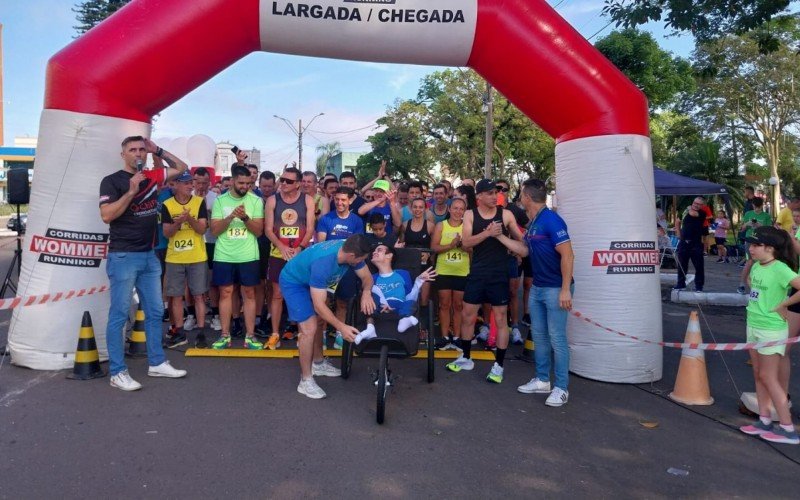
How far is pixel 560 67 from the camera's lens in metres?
5.71

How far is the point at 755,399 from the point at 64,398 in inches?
228

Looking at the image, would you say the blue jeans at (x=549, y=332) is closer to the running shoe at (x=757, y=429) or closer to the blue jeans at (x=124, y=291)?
the running shoe at (x=757, y=429)

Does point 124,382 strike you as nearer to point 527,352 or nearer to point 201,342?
point 201,342

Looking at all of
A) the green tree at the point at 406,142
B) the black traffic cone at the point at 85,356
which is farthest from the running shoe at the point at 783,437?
the green tree at the point at 406,142

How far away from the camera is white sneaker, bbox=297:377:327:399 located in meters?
5.14

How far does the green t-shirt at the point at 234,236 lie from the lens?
6.62 m

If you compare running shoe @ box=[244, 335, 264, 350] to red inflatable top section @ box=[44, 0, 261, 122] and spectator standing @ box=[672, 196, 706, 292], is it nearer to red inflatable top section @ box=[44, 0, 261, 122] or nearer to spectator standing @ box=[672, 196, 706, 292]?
red inflatable top section @ box=[44, 0, 261, 122]

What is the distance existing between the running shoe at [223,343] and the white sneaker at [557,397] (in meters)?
3.56

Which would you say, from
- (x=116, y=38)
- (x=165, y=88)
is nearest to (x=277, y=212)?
(x=165, y=88)

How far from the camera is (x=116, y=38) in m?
5.55

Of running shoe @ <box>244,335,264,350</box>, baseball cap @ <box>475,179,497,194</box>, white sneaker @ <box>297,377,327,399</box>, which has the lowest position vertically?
white sneaker @ <box>297,377,327,399</box>

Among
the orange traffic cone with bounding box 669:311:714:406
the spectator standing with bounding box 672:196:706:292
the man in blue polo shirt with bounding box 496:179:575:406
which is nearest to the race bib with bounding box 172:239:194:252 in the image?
the man in blue polo shirt with bounding box 496:179:575:406

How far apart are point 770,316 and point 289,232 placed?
4.67 metres

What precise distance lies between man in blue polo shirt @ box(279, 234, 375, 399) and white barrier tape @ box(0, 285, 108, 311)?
2073mm
